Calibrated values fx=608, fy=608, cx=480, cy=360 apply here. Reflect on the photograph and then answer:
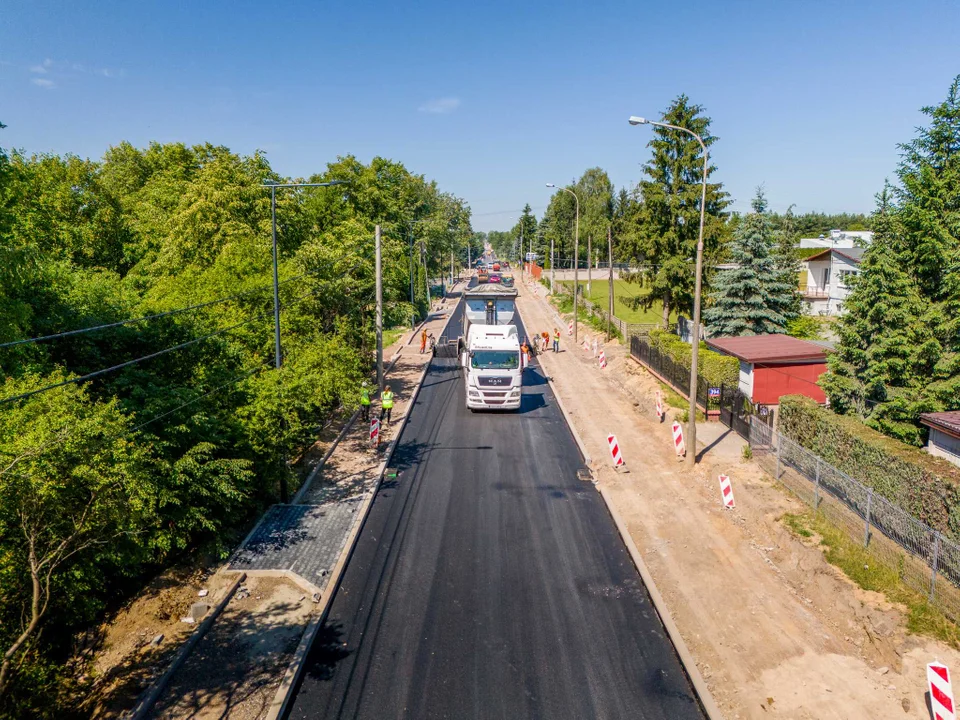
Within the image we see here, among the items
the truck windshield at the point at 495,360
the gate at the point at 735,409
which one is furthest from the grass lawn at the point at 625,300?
the truck windshield at the point at 495,360

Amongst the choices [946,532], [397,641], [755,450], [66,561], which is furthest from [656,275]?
[66,561]

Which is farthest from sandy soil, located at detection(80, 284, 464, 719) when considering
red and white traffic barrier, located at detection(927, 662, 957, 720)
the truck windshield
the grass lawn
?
the grass lawn

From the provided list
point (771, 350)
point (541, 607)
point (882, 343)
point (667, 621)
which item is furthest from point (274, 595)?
point (771, 350)

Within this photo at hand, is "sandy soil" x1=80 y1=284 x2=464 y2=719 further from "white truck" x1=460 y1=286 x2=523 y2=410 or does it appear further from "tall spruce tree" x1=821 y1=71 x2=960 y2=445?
"tall spruce tree" x1=821 y1=71 x2=960 y2=445

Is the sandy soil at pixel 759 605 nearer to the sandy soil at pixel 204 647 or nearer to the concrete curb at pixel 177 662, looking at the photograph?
the sandy soil at pixel 204 647

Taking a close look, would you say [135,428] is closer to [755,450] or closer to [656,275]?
Result: [755,450]

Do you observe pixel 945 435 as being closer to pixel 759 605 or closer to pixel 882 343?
pixel 882 343
